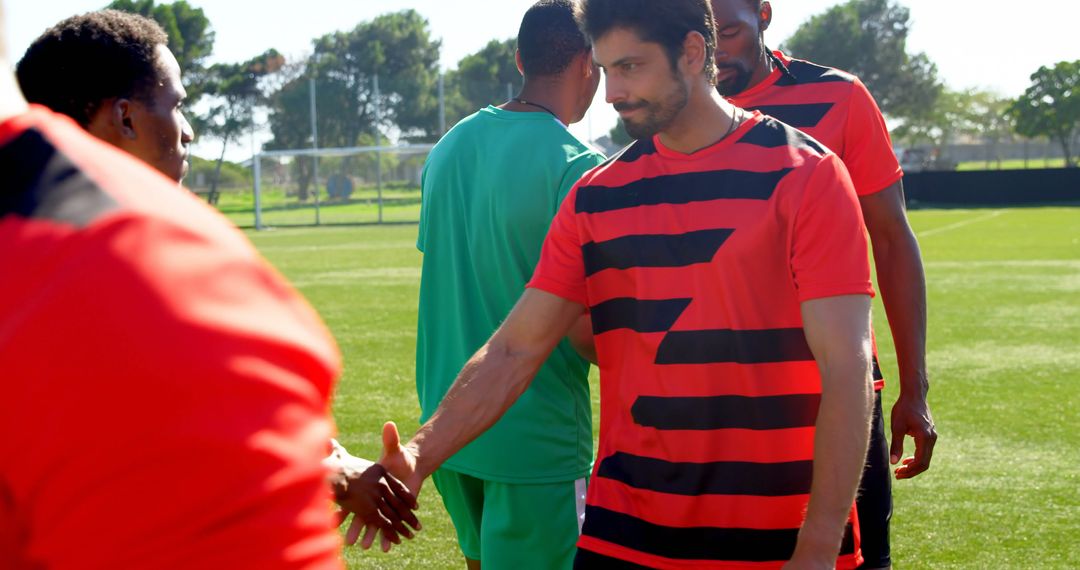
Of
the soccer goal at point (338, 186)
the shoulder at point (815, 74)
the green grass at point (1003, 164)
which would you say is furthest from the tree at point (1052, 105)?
the shoulder at point (815, 74)

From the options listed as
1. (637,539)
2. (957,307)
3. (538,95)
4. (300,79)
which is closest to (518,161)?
(538,95)

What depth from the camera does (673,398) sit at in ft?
8.86

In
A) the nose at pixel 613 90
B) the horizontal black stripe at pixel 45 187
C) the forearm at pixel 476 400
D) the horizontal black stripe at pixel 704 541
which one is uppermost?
the nose at pixel 613 90

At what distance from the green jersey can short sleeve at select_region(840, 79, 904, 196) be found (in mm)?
751

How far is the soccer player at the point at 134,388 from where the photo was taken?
0.83 metres

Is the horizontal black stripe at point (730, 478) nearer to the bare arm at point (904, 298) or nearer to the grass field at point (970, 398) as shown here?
the bare arm at point (904, 298)

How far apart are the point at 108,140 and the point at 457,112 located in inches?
2188

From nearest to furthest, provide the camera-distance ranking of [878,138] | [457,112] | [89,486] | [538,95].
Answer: [89,486] → [878,138] → [538,95] → [457,112]

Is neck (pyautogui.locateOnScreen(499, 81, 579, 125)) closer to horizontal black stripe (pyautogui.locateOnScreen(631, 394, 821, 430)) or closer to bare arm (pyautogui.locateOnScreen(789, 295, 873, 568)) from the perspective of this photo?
horizontal black stripe (pyautogui.locateOnScreen(631, 394, 821, 430))

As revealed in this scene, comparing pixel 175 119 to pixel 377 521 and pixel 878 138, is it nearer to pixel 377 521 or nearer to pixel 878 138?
pixel 377 521

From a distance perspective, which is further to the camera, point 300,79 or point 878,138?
point 300,79

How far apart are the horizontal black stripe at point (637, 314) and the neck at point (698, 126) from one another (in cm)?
36

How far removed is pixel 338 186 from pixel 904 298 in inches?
1765

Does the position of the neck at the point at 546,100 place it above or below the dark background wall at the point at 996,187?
above
